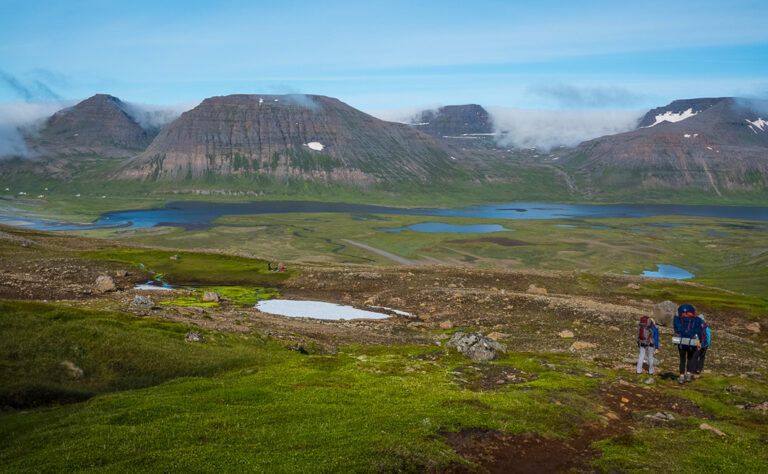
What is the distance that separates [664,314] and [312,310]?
48.5m

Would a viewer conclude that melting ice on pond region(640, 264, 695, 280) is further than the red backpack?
Yes

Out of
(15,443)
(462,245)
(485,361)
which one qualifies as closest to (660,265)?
(462,245)

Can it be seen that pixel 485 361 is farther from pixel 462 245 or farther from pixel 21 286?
pixel 462 245

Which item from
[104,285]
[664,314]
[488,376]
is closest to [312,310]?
[104,285]

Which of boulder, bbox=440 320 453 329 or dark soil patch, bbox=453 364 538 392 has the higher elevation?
dark soil patch, bbox=453 364 538 392

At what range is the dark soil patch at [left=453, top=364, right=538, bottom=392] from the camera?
1311 inches

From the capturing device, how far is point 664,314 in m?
65.0

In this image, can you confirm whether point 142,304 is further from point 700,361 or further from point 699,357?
point 700,361

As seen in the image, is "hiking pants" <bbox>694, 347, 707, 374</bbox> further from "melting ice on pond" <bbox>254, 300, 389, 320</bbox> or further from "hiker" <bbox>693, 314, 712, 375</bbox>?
"melting ice on pond" <bbox>254, 300, 389, 320</bbox>

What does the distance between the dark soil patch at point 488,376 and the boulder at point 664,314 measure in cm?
3678

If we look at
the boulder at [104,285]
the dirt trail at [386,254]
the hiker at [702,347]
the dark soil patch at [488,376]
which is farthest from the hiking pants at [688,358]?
the dirt trail at [386,254]

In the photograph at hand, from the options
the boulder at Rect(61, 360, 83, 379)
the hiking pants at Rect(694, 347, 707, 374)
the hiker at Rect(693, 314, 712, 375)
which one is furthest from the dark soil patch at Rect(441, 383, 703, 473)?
the boulder at Rect(61, 360, 83, 379)

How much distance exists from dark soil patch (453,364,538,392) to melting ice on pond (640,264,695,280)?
130m

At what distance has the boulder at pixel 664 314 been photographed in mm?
63838
